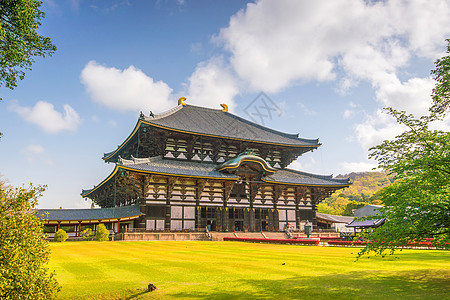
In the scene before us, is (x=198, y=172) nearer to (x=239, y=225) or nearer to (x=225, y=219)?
(x=225, y=219)

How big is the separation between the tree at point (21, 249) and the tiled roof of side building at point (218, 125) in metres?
31.8

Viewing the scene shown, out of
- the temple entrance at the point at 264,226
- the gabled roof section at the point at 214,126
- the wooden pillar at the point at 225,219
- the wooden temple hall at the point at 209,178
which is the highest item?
the gabled roof section at the point at 214,126

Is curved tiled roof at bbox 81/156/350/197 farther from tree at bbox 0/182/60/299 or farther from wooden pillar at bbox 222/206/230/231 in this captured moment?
tree at bbox 0/182/60/299

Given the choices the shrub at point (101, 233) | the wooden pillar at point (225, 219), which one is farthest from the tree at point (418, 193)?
the wooden pillar at point (225, 219)

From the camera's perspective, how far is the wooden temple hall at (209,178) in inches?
1463

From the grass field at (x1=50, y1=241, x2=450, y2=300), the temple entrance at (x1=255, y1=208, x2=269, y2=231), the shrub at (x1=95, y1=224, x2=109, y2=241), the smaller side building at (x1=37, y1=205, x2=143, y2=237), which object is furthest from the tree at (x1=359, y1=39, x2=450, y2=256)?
the temple entrance at (x1=255, y1=208, x2=269, y2=231)

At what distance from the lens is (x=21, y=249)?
6.68 m

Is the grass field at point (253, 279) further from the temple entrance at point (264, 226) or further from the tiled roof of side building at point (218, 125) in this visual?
the temple entrance at point (264, 226)

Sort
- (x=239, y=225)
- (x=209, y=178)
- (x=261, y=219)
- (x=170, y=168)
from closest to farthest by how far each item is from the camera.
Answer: (x=170, y=168) → (x=209, y=178) → (x=239, y=225) → (x=261, y=219)

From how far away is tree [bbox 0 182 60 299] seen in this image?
6446 millimetres

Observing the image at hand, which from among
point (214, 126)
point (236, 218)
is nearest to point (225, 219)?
point (236, 218)

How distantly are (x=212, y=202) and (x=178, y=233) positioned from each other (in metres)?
7.18

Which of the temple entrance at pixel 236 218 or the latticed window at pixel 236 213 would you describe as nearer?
the temple entrance at pixel 236 218

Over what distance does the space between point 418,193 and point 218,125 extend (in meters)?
40.1
